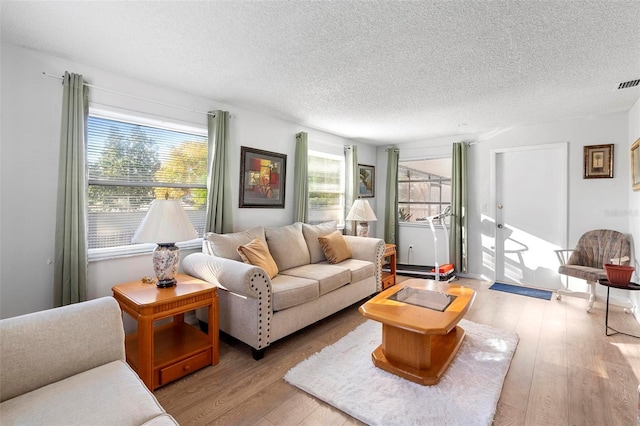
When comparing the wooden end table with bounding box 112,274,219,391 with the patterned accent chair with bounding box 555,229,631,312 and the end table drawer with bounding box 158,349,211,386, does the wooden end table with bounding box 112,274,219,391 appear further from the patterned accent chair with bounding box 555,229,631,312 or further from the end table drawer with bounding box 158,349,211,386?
the patterned accent chair with bounding box 555,229,631,312

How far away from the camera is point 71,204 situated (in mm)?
2271

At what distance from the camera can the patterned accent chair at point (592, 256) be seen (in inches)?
134

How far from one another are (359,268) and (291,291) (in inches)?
45.5

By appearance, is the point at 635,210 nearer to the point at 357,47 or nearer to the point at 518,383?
the point at 518,383

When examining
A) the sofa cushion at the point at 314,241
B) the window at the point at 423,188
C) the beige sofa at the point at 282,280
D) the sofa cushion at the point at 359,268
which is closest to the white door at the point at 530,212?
the window at the point at 423,188

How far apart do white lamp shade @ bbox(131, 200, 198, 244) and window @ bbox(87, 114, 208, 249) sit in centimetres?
47

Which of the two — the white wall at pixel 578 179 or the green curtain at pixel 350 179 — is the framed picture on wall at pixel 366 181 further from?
the white wall at pixel 578 179

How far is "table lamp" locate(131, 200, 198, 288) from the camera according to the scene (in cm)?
217

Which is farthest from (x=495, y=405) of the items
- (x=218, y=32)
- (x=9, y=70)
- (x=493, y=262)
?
(x=9, y=70)

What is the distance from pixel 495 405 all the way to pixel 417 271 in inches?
123

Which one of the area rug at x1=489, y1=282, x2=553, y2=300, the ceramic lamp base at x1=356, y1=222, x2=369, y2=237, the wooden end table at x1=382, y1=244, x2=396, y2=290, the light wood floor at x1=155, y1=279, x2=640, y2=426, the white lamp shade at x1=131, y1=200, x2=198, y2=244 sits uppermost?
the white lamp shade at x1=131, y1=200, x2=198, y2=244

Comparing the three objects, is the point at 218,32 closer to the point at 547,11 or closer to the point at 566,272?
the point at 547,11

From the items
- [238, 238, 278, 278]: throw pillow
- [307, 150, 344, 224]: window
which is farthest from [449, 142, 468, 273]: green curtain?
[238, 238, 278, 278]: throw pillow

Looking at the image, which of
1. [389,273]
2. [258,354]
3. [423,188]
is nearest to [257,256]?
[258,354]
